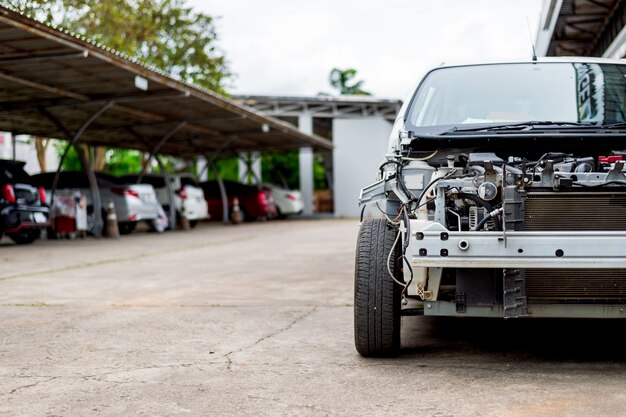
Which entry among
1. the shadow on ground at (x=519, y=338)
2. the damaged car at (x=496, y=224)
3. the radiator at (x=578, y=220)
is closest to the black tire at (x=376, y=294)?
the damaged car at (x=496, y=224)

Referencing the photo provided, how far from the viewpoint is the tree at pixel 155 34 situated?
79.4 feet

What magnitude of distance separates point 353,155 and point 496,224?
96.6ft

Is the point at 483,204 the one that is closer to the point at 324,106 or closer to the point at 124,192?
the point at 124,192

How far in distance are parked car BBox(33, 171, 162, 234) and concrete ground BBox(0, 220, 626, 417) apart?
9.36 metres

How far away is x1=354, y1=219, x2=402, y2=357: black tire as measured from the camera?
4.30m

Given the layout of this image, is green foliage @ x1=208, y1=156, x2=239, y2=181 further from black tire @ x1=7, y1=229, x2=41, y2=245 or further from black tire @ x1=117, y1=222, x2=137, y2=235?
black tire @ x1=7, y1=229, x2=41, y2=245

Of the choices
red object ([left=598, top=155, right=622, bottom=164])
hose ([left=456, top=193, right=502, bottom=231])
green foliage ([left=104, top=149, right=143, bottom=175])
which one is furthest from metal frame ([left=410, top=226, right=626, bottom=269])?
green foliage ([left=104, top=149, right=143, bottom=175])

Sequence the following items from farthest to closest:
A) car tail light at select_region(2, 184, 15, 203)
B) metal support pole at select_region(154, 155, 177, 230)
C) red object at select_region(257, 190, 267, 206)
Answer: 1. red object at select_region(257, 190, 267, 206)
2. metal support pole at select_region(154, 155, 177, 230)
3. car tail light at select_region(2, 184, 15, 203)

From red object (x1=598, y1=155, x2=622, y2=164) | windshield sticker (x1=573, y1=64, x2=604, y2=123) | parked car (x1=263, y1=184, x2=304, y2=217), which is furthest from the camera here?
parked car (x1=263, y1=184, x2=304, y2=217)

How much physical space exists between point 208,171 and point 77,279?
92.1ft

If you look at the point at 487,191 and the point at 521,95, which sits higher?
the point at 521,95

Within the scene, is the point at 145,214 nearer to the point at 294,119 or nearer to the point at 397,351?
the point at 397,351

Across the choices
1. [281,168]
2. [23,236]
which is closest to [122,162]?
[281,168]

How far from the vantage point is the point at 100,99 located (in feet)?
53.7
